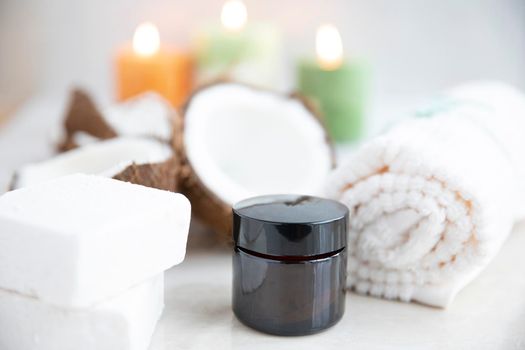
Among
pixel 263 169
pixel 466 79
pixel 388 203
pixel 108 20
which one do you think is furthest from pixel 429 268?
pixel 108 20

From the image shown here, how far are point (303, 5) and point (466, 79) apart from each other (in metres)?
0.30

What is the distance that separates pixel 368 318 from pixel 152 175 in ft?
0.68

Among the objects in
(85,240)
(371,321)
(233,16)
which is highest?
(233,16)

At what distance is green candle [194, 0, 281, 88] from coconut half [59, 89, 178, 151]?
269 mm

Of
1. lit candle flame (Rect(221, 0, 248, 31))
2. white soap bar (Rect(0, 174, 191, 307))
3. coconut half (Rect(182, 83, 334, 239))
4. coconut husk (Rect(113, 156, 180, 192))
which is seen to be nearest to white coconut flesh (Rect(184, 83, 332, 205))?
coconut half (Rect(182, 83, 334, 239))

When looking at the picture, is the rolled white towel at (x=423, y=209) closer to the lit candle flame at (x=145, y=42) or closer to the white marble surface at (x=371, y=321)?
the white marble surface at (x=371, y=321)

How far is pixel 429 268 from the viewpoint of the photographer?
0.58 m

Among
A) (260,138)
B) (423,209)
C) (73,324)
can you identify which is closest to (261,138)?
(260,138)

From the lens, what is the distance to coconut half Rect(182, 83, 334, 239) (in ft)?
2.44

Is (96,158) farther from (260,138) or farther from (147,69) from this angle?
(147,69)

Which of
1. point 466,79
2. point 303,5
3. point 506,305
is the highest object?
point 303,5

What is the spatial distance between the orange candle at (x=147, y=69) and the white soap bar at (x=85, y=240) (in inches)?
24.5

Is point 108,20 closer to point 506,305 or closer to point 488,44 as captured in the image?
point 488,44

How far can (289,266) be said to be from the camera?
51cm
